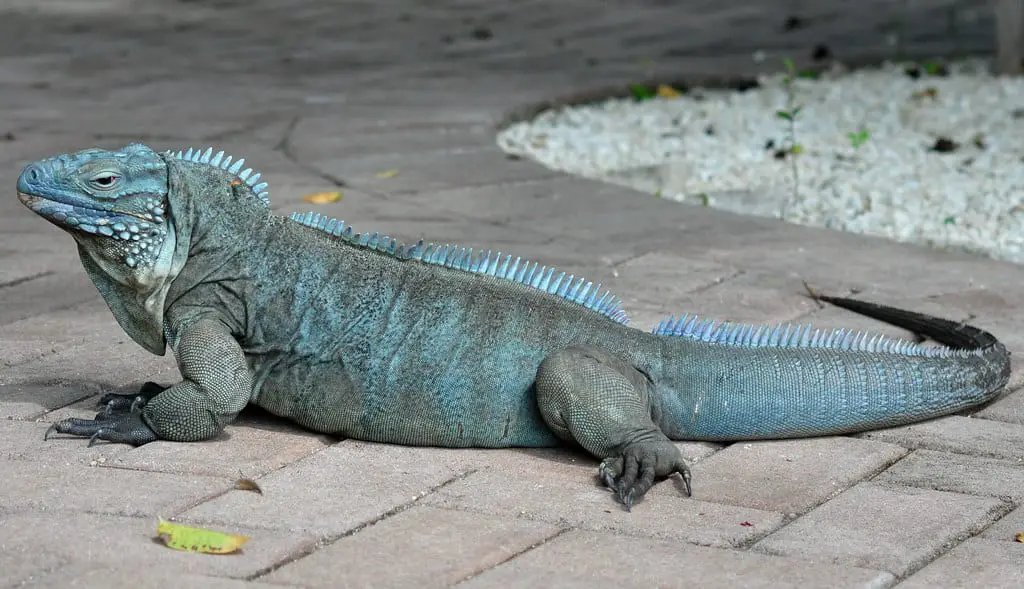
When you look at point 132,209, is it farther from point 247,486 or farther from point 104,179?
point 247,486

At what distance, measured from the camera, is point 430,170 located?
25.4 ft

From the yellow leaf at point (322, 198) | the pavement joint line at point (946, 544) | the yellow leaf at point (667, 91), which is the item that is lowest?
the pavement joint line at point (946, 544)

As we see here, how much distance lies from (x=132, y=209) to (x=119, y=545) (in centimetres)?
104

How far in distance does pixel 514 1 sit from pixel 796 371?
35.7 ft

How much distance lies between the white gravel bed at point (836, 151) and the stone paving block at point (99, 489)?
4.08 metres

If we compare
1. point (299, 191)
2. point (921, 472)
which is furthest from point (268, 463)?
point (299, 191)

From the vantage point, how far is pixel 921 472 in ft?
12.8

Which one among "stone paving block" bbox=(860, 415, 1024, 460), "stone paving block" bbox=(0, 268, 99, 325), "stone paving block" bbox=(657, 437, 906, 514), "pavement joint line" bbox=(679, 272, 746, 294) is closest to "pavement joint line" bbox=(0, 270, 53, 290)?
"stone paving block" bbox=(0, 268, 99, 325)

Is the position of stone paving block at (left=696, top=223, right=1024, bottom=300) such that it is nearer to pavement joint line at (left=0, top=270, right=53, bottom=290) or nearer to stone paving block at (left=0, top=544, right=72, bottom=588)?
pavement joint line at (left=0, top=270, right=53, bottom=290)

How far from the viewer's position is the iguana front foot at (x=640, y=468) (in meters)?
3.67

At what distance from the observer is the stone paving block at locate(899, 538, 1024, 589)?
3.18 m

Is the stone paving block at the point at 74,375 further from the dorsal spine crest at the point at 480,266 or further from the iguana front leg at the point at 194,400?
the dorsal spine crest at the point at 480,266

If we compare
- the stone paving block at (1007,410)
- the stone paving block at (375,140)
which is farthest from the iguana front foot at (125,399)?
the stone paving block at (375,140)

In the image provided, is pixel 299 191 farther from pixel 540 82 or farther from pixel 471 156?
pixel 540 82
